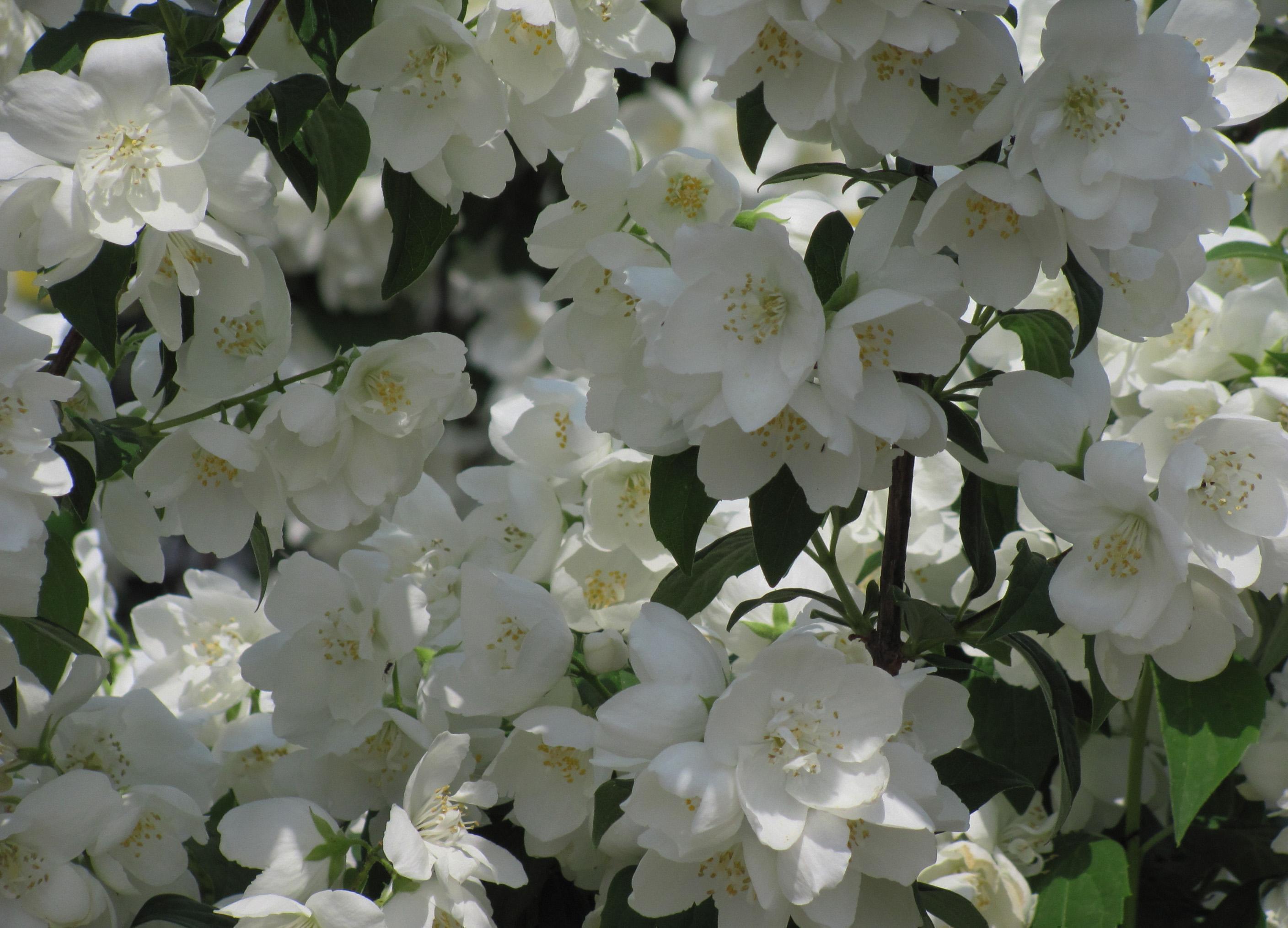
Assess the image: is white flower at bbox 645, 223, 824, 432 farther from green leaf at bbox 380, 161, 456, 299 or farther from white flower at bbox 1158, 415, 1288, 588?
green leaf at bbox 380, 161, 456, 299

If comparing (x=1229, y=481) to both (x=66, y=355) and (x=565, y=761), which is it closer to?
(x=565, y=761)

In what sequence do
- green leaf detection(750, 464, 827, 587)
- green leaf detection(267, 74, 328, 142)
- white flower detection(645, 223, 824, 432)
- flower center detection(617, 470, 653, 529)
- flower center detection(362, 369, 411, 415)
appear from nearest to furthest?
white flower detection(645, 223, 824, 432)
green leaf detection(750, 464, 827, 587)
green leaf detection(267, 74, 328, 142)
flower center detection(362, 369, 411, 415)
flower center detection(617, 470, 653, 529)

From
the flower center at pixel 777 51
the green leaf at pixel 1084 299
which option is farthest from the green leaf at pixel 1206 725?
the flower center at pixel 777 51

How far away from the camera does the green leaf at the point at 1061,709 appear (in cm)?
91

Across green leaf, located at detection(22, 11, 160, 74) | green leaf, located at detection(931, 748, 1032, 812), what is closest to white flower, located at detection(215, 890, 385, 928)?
green leaf, located at detection(931, 748, 1032, 812)

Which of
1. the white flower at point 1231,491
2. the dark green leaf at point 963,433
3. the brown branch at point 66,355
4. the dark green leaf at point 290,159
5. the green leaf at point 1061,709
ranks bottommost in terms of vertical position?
the green leaf at point 1061,709

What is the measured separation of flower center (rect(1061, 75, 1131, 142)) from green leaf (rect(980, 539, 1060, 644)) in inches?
12.2

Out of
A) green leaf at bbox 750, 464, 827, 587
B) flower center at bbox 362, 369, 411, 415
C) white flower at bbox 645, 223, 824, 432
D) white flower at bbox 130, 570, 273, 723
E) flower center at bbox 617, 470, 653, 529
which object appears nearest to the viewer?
white flower at bbox 645, 223, 824, 432

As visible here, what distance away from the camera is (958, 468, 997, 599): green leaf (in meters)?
1.02

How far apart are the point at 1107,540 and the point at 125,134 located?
2.54 feet

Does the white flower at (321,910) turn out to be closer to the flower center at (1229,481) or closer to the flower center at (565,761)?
the flower center at (565,761)

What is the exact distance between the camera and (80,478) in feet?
3.42

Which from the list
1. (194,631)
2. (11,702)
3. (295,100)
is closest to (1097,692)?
(295,100)

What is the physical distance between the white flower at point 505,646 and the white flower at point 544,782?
27 millimetres
